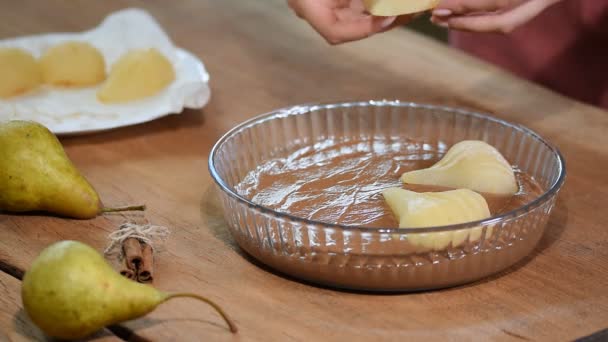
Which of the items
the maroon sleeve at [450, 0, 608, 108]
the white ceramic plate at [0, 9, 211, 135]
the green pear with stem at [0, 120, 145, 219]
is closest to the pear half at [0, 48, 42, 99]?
the white ceramic plate at [0, 9, 211, 135]

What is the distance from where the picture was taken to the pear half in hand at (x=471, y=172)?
1013mm

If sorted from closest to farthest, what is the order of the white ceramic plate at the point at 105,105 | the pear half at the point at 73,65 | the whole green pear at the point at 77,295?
1. the whole green pear at the point at 77,295
2. the white ceramic plate at the point at 105,105
3. the pear half at the point at 73,65

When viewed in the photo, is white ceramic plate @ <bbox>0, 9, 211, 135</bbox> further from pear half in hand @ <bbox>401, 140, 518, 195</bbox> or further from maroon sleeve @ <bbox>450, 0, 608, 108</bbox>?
maroon sleeve @ <bbox>450, 0, 608, 108</bbox>

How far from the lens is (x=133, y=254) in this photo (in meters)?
0.94

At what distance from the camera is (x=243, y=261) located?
978mm

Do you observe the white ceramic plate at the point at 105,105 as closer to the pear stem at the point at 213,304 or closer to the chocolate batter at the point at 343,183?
the chocolate batter at the point at 343,183

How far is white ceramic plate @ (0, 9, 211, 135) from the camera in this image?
1.28 metres

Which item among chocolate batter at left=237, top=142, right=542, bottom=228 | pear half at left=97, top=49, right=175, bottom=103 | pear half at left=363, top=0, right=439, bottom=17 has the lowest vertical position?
chocolate batter at left=237, top=142, right=542, bottom=228

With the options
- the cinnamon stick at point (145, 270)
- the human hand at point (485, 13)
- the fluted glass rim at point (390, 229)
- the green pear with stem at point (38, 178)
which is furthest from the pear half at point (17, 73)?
the human hand at point (485, 13)

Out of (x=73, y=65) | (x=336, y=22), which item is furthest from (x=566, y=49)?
(x=73, y=65)

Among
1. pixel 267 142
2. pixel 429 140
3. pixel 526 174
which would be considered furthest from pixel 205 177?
pixel 526 174

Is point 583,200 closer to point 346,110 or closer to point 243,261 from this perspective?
point 346,110

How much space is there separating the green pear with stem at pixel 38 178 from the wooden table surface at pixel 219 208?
24mm

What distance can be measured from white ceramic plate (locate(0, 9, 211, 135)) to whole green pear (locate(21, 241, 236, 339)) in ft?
1.59
